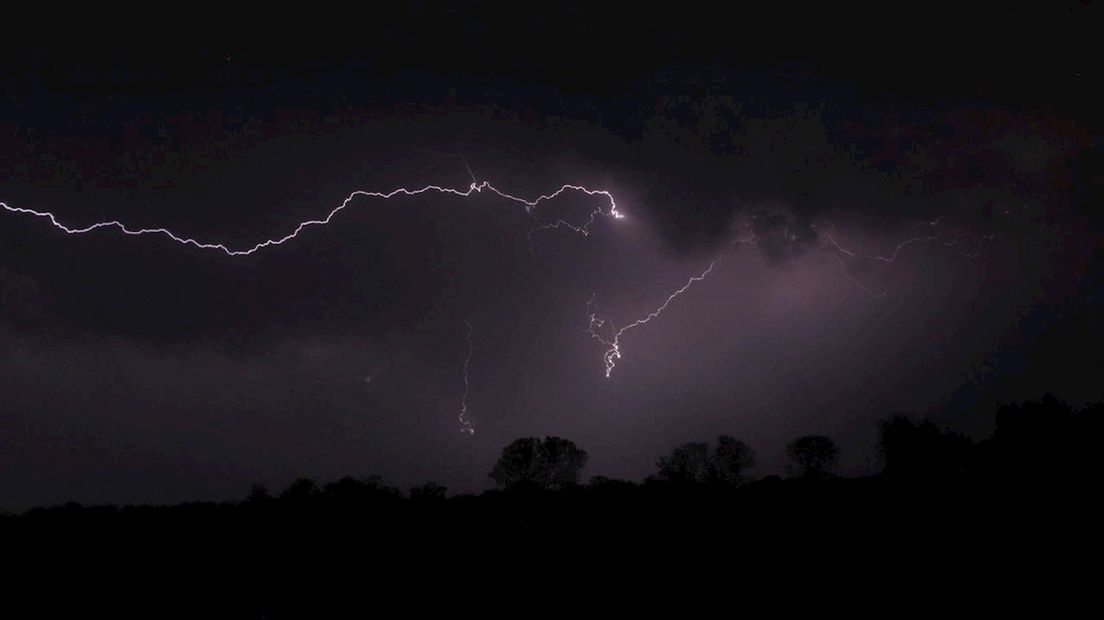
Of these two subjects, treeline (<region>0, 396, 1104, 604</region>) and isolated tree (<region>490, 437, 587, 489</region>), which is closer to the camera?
treeline (<region>0, 396, 1104, 604</region>)

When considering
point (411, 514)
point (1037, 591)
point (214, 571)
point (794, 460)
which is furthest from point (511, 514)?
point (794, 460)

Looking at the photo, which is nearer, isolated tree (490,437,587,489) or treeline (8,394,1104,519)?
treeline (8,394,1104,519)

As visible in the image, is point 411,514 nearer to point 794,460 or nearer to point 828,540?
point 828,540

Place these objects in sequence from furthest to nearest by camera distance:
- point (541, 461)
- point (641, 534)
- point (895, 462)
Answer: point (541, 461) → point (895, 462) → point (641, 534)

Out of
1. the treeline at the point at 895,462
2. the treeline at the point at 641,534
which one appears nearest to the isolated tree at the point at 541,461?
the treeline at the point at 895,462

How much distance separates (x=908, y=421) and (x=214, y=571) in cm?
5502

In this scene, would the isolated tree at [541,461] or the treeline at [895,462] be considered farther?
the isolated tree at [541,461]

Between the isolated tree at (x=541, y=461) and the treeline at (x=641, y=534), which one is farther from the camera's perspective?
the isolated tree at (x=541, y=461)

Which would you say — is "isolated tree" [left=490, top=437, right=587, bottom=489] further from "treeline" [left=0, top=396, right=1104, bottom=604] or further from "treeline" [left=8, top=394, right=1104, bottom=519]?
"treeline" [left=0, top=396, right=1104, bottom=604]

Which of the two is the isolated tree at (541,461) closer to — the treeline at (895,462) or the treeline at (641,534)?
the treeline at (895,462)

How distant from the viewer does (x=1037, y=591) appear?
345 inches

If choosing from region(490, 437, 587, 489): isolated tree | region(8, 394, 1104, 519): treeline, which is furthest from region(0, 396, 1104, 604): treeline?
region(490, 437, 587, 489): isolated tree

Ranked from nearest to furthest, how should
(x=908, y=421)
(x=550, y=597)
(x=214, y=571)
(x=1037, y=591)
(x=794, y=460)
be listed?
(x=1037, y=591)
(x=550, y=597)
(x=214, y=571)
(x=908, y=421)
(x=794, y=460)

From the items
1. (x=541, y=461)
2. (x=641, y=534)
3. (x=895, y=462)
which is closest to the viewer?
(x=641, y=534)
